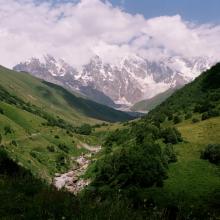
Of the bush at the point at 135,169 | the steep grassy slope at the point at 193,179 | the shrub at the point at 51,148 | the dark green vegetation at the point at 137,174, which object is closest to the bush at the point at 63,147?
the dark green vegetation at the point at 137,174

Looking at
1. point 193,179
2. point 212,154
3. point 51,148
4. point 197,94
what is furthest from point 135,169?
point 197,94

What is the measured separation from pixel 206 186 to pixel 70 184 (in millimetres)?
23691

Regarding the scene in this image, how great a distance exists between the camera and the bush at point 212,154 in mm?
57156

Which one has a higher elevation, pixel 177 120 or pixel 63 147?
pixel 177 120

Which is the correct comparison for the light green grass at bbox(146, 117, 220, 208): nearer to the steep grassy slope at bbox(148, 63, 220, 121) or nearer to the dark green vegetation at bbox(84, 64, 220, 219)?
the dark green vegetation at bbox(84, 64, 220, 219)

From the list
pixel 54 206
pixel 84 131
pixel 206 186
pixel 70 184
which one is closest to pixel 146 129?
pixel 70 184

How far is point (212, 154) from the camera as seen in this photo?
57.9 metres

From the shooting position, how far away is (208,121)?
84688mm

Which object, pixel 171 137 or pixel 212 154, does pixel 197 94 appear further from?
pixel 212 154

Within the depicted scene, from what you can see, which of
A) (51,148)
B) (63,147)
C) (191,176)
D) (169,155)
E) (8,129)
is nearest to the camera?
(191,176)

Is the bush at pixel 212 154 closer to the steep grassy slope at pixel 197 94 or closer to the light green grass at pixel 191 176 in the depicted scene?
the light green grass at pixel 191 176

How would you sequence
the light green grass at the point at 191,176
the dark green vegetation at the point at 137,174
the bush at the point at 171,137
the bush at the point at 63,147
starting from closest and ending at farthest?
the dark green vegetation at the point at 137,174, the light green grass at the point at 191,176, the bush at the point at 171,137, the bush at the point at 63,147

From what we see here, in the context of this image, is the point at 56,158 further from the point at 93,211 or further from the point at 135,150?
the point at 93,211

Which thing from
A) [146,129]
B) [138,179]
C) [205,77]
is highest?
[205,77]
